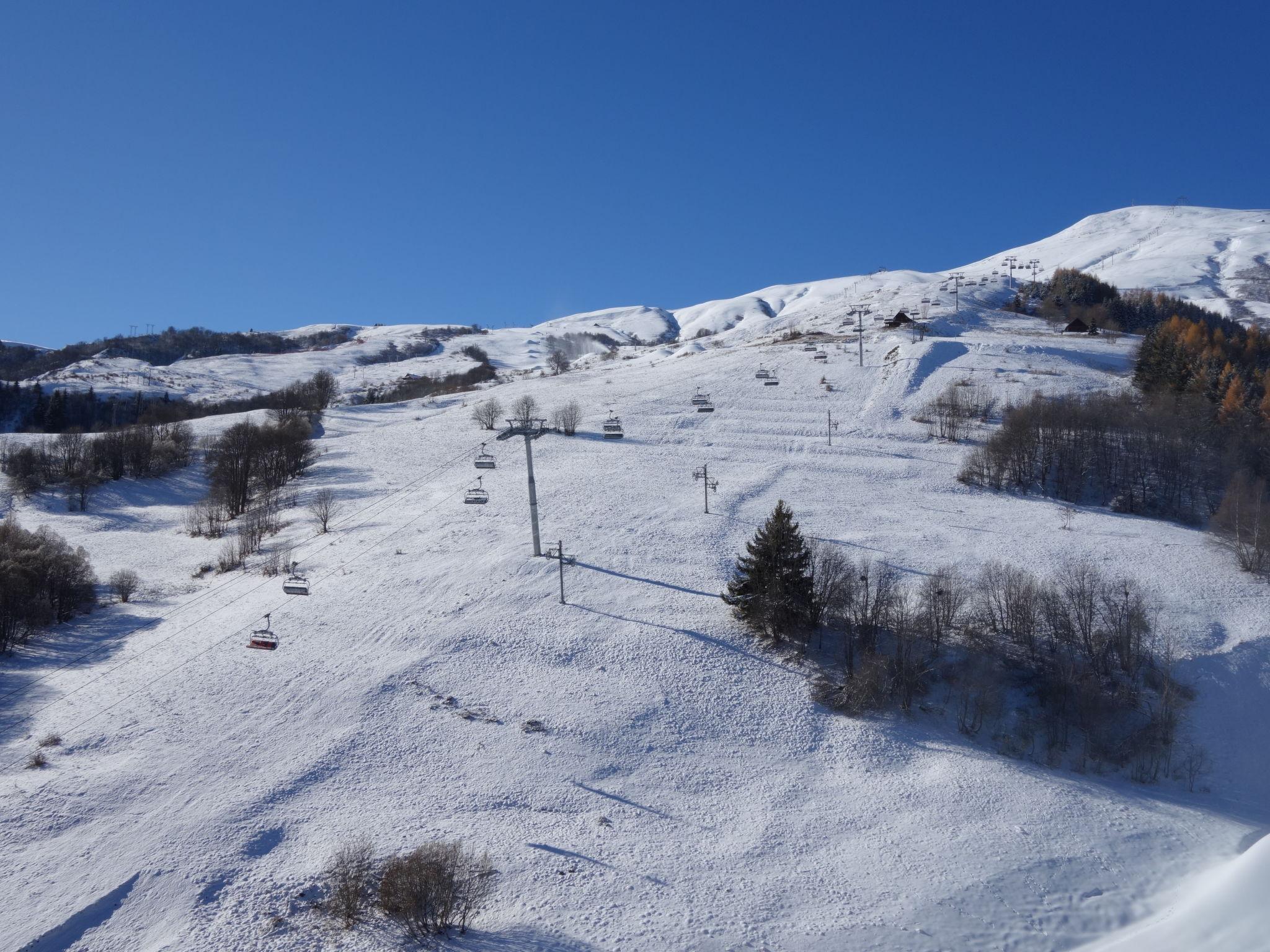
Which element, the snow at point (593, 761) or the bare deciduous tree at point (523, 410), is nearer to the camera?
the snow at point (593, 761)

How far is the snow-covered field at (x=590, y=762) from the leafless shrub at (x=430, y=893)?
22.8 inches

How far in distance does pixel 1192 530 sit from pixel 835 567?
1079 inches

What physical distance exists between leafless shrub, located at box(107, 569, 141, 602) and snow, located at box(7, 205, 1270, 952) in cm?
86

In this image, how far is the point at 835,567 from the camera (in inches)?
1380

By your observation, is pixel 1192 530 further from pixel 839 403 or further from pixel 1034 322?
pixel 1034 322

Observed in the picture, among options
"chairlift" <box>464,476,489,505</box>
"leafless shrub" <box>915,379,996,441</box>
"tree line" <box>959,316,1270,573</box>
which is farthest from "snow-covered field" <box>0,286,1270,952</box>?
"leafless shrub" <box>915,379,996,441</box>

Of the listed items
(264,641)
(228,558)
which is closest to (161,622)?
(228,558)

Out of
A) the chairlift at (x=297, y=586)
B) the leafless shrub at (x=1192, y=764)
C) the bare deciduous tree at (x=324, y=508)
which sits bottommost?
the leafless shrub at (x=1192, y=764)

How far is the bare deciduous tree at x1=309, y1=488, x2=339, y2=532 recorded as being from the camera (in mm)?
47500

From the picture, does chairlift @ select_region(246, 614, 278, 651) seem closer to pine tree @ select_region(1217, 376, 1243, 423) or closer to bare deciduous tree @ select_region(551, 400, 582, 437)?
bare deciduous tree @ select_region(551, 400, 582, 437)

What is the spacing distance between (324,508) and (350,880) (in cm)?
3270

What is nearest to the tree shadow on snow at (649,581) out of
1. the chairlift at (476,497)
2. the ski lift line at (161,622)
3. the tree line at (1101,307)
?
the chairlift at (476,497)

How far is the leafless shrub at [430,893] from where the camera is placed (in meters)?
17.5

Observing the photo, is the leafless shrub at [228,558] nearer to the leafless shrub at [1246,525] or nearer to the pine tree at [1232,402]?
the leafless shrub at [1246,525]
